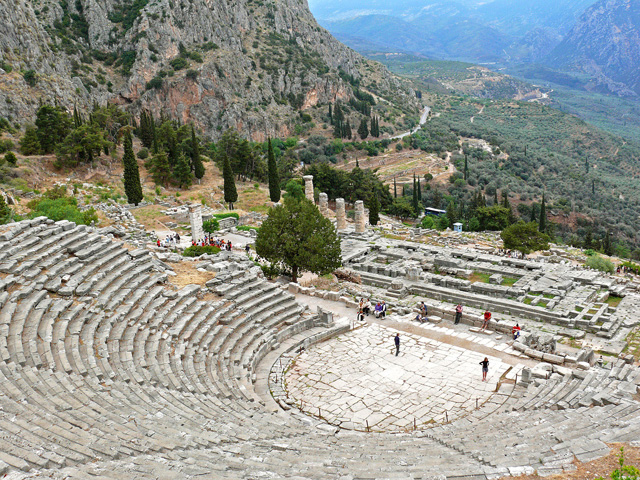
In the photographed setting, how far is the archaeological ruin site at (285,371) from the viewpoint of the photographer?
1059 centimetres

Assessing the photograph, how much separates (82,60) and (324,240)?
79.9 meters

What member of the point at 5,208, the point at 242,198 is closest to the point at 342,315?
the point at 5,208

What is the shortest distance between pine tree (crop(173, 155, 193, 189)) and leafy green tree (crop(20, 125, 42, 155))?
528 inches

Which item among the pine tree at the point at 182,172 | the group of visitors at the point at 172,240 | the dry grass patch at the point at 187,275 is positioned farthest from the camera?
the pine tree at the point at 182,172

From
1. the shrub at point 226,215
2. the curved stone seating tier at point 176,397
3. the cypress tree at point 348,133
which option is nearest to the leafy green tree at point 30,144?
the shrub at point 226,215

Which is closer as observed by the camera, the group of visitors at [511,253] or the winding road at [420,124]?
the group of visitors at [511,253]

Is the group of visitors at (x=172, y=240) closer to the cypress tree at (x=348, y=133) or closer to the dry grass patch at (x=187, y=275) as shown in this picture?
the dry grass patch at (x=187, y=275)

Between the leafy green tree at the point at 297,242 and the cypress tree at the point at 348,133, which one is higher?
the cypress tree at the point at 348,133

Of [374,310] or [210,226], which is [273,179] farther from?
[374,310]

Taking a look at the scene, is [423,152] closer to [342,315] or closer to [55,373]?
[342,315]

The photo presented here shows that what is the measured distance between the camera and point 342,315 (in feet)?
83.4

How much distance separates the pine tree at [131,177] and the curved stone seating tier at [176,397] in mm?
25126

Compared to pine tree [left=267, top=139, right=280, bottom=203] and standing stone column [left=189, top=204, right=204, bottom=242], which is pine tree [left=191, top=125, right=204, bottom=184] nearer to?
pine tree [left=267, top=139, right=280, bottom=203]

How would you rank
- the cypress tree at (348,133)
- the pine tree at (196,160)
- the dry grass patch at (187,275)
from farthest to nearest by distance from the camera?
1. the cypress tree at (348,133)
2. the pine tree at (196,160)
3. the dry grass patch at (187,275)
